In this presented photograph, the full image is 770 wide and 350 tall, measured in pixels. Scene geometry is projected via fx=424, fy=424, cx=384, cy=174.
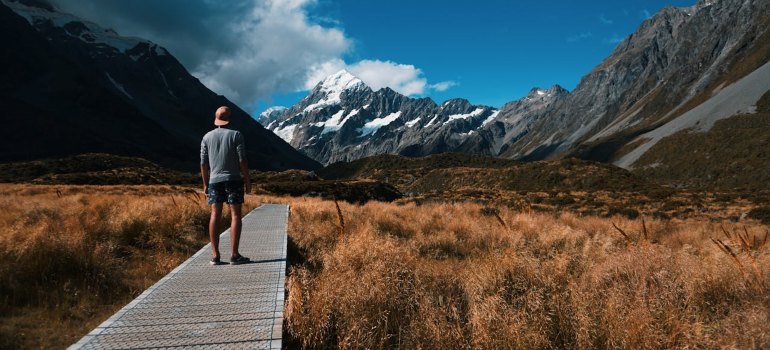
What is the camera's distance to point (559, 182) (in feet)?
246

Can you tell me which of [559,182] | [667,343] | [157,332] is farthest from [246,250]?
[559,182]

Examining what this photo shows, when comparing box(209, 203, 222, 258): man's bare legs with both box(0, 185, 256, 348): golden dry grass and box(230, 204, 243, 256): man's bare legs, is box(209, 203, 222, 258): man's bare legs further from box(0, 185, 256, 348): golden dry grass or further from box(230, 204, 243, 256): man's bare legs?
box(0, 185, 256, 348): golden dry grass

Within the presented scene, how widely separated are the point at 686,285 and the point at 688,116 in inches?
6488

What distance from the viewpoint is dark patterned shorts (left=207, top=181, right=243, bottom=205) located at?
22.1 feet

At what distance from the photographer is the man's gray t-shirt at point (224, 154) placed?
265 inches

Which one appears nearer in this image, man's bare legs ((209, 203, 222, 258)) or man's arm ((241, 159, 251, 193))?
man's bare legs ((209, 203, 222, 258))

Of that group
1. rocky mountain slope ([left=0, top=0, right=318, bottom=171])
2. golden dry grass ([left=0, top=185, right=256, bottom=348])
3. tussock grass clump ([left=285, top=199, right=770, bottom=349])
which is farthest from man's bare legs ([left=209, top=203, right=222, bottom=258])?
rocky mountain slope ([left=0, top=0, right=318, bottom=171])

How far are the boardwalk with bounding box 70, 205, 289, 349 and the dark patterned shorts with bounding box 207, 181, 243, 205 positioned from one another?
1008 millimetres

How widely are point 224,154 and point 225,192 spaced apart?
61cm

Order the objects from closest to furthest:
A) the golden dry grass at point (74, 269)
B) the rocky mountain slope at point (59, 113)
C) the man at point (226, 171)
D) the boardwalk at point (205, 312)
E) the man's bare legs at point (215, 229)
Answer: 1. the boardwalk at point (205, 312)
2. the golden dry grass at point (74, 269)
3. the man's bare legs at point (215, 229)
4. the man at point (226, 171)
5. the rocky mountain slope at point (59, 113)

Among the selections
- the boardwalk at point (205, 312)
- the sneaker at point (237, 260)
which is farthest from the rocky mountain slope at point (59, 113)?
the boardwalk at point (205, 312)

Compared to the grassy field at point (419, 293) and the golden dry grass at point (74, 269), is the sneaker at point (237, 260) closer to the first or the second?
the grassy field at point (419, 293)

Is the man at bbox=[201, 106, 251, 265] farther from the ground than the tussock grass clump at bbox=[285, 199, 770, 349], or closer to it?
farther from the ground

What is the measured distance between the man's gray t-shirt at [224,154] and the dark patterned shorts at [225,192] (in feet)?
0.28
